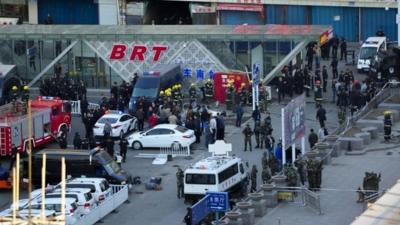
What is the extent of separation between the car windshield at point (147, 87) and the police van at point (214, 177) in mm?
11451

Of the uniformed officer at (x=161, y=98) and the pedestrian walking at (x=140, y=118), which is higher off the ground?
the uniformed officer at (x=161, y=98)

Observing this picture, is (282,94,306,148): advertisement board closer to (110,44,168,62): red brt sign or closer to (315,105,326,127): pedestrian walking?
(315,105,326,127): pedestrian walking

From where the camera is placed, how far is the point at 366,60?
53250 millimetres

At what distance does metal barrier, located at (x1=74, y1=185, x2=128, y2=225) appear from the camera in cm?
3375

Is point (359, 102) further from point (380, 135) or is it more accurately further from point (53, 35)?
point (53, 35)

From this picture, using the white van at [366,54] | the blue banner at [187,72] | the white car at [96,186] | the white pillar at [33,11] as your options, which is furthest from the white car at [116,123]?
the white pillar at [33,11]

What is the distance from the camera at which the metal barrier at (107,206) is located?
3375 cm

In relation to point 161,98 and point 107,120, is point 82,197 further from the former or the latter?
point 161,98

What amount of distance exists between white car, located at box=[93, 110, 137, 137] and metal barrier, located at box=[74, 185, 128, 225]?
25.0ft

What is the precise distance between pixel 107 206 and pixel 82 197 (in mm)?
827

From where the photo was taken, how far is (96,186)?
35562 millimetres

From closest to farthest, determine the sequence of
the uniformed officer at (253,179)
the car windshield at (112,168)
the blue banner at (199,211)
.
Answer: the blue banner at (199,211)
the uniformed officer at (253,179)
the car windshield at (112,168)

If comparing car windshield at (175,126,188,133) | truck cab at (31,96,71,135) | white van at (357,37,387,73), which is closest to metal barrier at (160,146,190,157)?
car windshield at (175,126,188,133)

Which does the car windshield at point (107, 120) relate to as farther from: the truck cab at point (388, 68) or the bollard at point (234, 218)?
the bollard at point (234, 218)
